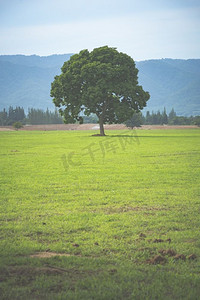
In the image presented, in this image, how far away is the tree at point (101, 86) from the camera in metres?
57.2

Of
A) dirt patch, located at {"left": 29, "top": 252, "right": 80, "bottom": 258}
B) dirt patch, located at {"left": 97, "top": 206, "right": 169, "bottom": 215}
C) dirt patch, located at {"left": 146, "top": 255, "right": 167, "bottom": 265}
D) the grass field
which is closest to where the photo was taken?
the grass field

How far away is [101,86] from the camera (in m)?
56.4

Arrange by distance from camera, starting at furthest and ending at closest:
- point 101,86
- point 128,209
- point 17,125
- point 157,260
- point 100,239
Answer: point 17,125, point 101,86, point 128,209, point 100,239, point 157,260

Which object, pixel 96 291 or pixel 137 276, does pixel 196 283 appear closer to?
pixel 137 276

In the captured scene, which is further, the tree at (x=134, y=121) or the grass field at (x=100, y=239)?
the tree at (x=134, y=121)

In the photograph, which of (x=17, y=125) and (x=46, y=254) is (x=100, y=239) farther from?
(x=17, y=125)

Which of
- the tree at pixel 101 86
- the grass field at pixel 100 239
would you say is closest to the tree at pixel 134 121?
the tree at pixel 101 86

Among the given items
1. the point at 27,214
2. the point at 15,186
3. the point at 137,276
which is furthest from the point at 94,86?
the point at 137,276

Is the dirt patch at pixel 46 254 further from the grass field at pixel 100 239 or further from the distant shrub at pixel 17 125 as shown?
the distant shrub at pixel 17 125

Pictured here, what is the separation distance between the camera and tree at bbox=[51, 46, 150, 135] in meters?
57.2

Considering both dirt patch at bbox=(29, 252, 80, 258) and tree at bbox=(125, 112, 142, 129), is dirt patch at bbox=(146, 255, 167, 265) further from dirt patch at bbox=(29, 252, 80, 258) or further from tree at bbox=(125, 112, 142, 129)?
tree at bbox=(125, 112, 142, 129)

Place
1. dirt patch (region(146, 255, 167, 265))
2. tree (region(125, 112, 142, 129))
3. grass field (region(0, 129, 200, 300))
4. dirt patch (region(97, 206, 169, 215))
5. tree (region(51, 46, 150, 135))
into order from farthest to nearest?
1. tree (region(125, 112, 142, 129))
2. tree (region(51, 46, 150, 135))
3. dirt patch (region(97, 206, 169, 215))
4. dirt patch (region(146, 255, 167, 265))
5. grass field (region(0, 129, 200, 300))

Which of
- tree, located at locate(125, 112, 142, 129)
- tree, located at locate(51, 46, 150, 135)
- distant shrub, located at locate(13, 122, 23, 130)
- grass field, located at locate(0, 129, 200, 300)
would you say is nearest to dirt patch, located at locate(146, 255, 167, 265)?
grass field, located at locate(0, 129, 200, 300)

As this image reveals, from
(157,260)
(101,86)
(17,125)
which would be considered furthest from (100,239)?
(17,125)
